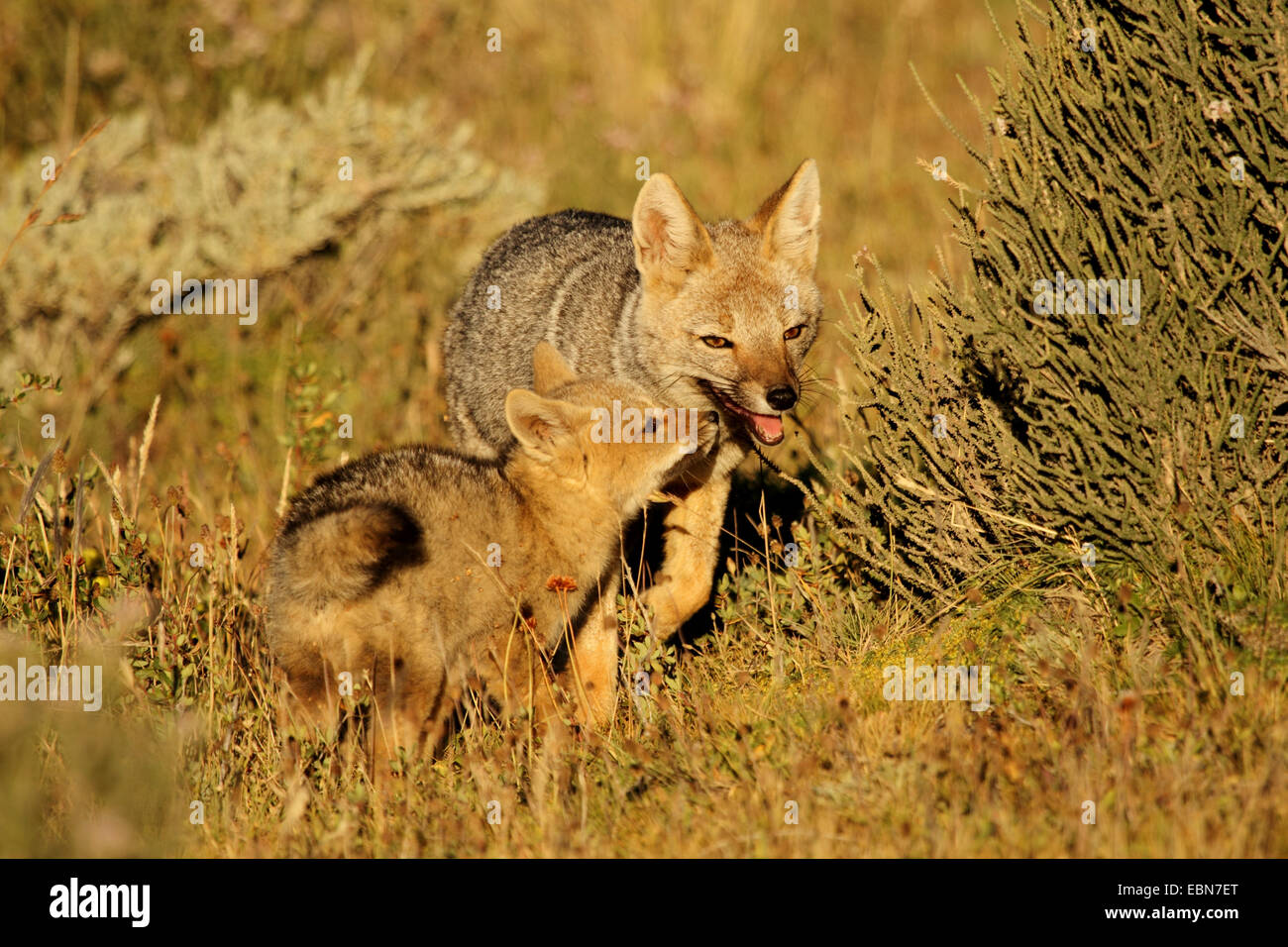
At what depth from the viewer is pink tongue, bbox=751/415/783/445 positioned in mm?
4992

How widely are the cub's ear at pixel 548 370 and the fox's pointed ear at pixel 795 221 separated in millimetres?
1132

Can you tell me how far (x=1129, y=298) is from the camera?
406cm

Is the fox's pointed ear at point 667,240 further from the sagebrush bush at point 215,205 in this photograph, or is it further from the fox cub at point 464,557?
the sagebrush bush at point 215,205

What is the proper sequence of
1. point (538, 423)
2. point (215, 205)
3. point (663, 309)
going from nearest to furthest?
1. point (538, 423)
2. point (663, 309)
3. point (215, 205)

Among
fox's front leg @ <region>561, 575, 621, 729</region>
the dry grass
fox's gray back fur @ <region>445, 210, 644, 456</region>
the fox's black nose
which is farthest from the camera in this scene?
fox's gray back fur @ <region>445, 210, 644, 456</region>

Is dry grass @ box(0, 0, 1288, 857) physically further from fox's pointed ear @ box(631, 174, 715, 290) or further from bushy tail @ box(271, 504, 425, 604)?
fox's pointed ear @ box(631, 174, 715, 290)

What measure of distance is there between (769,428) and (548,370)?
41.4 inches

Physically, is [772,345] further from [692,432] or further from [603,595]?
[603,595]

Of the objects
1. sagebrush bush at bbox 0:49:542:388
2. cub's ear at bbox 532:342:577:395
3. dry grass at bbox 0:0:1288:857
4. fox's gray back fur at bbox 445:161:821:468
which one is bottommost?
dry grass at bbox 0:0:1288:857

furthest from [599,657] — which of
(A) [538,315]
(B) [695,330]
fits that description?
(A) [538,315]

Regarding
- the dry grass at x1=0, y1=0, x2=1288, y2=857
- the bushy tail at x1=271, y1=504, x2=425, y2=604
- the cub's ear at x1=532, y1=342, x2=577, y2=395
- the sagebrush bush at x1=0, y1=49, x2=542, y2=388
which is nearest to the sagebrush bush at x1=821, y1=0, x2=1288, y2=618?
the dry grass at x1=0, y1=0, x2=1288, y2=857

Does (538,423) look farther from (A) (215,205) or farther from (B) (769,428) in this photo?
(A) (215,205)

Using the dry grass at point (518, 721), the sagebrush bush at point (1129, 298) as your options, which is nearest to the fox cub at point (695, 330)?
the dry grass at point (518, 721)
